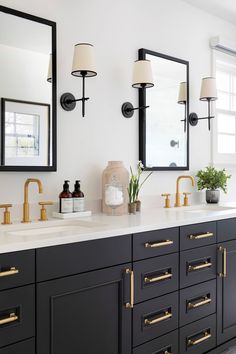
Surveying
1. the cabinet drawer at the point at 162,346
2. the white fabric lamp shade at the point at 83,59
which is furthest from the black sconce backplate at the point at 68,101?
the cabinet drawer at the point at 162,346

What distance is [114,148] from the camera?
8.83 feet

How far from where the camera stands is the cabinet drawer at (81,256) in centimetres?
159

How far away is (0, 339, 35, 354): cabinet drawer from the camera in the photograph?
1.47m

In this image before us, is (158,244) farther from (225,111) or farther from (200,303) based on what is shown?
(225,111)

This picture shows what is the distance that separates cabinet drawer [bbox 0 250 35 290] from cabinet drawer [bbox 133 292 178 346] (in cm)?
68

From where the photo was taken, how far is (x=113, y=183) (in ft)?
8.23

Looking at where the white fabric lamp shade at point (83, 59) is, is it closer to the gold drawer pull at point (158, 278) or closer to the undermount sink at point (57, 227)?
the undermount sink at point (57, 227)

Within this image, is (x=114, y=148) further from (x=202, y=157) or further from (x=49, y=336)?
(x=49, y=336)

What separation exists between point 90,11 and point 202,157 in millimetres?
1546

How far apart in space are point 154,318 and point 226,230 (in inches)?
32.9

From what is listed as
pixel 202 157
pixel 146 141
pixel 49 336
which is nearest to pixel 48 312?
pixel 49 336

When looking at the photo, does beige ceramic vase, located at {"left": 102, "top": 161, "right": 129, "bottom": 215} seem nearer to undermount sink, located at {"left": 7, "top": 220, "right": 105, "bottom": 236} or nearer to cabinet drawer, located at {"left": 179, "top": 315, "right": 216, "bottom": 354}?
undermount sink, located at {"left": 7, "top": 220, "right": 105, "bottom": 236}

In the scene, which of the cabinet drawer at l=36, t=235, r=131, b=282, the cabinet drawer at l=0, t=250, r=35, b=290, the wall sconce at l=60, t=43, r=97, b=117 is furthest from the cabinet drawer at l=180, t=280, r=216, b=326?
the wall sconce at l=60, t=43, r=97, b=117

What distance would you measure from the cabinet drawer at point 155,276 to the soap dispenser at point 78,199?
542mm
